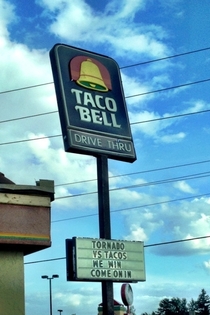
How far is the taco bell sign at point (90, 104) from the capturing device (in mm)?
13156

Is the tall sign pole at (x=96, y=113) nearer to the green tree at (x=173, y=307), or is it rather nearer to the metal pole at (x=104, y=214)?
the metal pole at (x=104, y=214)

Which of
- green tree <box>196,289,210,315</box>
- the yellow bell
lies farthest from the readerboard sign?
green tree <box>196,289,210,315</box>

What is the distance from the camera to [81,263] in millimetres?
12109

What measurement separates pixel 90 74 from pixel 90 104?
0.82 metres

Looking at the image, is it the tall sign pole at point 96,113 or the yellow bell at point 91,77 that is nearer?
the tall sign pole at point 96,113

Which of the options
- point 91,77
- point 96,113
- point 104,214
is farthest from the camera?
point 91,77

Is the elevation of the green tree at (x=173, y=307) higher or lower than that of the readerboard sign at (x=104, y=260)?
higher

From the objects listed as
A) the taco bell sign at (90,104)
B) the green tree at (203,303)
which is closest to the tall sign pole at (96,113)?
the taco bell sign at (90,104)

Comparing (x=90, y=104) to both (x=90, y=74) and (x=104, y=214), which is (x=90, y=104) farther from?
(x=104, y=214)

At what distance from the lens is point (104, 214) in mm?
12836

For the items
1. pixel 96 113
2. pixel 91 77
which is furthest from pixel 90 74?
pixel 96 113

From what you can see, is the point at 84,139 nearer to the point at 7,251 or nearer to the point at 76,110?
the point at 76,110

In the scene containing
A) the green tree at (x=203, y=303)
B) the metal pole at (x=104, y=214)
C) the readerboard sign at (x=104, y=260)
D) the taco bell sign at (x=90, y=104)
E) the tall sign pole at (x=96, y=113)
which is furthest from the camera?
the green tree at (x=203, y=303)

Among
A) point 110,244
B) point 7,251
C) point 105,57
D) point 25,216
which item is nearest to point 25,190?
point 25,216
